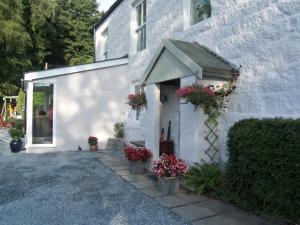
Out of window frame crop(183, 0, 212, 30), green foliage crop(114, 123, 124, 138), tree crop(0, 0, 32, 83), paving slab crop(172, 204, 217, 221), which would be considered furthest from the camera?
tree crop(0, 0, 32, 83)

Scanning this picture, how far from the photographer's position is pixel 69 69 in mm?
10930

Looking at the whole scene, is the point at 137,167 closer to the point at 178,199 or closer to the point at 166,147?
the point at 166,147

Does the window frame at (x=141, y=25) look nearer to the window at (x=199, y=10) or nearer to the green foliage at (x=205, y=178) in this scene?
the window at (x=199, y=10)

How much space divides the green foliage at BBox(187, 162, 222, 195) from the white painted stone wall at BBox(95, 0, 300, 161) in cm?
54

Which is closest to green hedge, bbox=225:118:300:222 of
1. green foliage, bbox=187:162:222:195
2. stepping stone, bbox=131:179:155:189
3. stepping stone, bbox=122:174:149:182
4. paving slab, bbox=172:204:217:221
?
green foliage, bbox=187:162:222:195

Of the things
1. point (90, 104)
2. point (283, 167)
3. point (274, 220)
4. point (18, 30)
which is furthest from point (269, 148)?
point (18, 30)

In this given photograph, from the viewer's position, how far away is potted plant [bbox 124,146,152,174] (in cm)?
729

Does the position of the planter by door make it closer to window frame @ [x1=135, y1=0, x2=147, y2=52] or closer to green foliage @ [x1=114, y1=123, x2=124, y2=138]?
green foliage @ [x1=114, y1=123, x2=124, y2=138]

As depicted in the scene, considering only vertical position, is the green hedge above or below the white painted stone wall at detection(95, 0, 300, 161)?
below

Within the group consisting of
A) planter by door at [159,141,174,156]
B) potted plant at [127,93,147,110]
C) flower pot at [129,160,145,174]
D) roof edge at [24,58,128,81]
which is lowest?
flower pot at [129,160,145,174]

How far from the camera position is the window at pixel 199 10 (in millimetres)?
7195

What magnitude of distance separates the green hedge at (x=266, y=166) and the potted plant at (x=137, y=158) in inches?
102

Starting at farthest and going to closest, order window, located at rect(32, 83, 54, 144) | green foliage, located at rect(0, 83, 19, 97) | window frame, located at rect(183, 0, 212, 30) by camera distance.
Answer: green foliage, located at rect(0, 83, 19, 97)
window, located at rect(32, 83, 54, 144)
window frame, located at rect(183, 0, 212, 30)

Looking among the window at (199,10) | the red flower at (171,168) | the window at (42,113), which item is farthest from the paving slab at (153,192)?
the window at (42,113)
